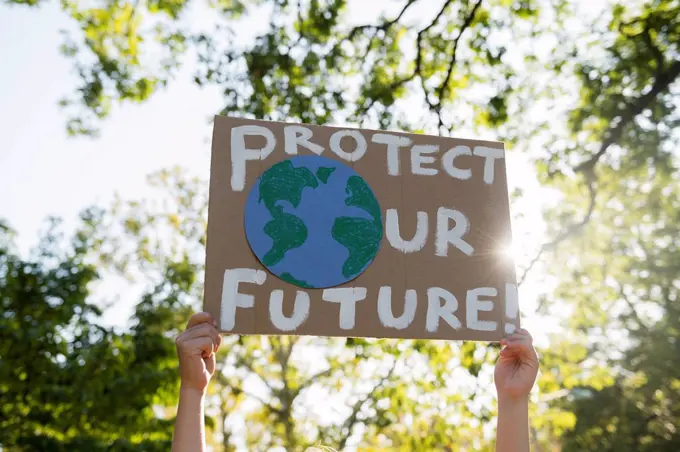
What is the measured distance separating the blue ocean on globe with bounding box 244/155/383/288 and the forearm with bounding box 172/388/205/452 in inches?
20.3

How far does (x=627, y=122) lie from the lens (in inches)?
346

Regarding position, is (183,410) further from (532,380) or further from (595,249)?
(595,249)

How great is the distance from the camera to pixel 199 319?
2223 mm

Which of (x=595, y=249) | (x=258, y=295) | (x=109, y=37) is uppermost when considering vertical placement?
(x=109, y=37)

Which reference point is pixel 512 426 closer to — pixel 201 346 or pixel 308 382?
pixel 201 346

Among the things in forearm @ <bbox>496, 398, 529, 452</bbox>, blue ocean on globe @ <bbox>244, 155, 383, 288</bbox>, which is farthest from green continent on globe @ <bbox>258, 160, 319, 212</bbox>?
forearm @ <bbox>496, 398, 529, 452</bbox>

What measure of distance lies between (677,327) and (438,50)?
56.1 feet

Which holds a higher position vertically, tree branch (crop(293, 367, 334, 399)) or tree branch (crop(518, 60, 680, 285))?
tree branch (crop(518, 60, 680, 285))

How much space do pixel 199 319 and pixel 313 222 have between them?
A: 1.87 feet

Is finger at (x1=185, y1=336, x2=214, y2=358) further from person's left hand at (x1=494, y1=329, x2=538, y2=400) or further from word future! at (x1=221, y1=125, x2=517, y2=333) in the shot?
person's left hand at (x1=494, y1=329, x2=538, y2=400)

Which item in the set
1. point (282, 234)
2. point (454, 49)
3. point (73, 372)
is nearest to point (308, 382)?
point (73, 372)

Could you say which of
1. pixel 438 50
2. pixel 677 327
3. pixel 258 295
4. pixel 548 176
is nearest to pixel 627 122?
pixel 548 176

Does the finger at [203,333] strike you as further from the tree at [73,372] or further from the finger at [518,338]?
the tree at [73,372]

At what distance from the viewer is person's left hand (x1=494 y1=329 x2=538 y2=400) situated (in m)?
2.31
